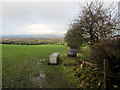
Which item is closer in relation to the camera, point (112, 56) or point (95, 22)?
point (112, 56)

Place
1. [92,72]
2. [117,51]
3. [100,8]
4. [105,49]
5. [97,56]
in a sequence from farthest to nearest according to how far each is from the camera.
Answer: [100,8], [92,72], [97,56], [105,49], [117,51]

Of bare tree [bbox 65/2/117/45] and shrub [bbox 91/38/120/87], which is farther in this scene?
bare tree [bbox 65/2/117/45]

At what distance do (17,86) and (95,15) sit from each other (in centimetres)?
691

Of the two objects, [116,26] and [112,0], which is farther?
[112,0]

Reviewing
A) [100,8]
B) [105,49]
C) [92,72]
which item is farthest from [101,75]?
[100,8]

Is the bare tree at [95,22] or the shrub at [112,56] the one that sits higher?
the bare tree at [95,22]

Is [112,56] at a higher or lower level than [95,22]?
lower

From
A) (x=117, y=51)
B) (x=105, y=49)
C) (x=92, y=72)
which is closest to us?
(x=117, y=51)

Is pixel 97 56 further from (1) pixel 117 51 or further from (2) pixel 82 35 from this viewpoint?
(2) pixel 82 35

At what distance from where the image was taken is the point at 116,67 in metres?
4.15

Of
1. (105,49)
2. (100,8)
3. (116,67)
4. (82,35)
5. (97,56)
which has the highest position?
(100,8)

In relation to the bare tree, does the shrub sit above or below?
below

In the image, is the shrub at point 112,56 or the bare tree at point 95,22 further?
the bare tree at point 95,22

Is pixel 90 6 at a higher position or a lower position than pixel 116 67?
higher
